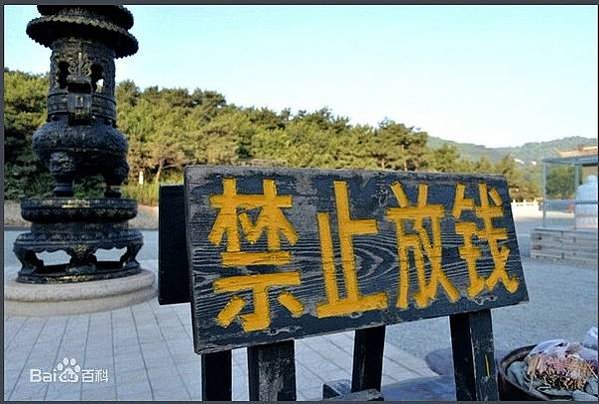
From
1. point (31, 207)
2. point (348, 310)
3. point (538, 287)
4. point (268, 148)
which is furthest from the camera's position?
point (268, 148)

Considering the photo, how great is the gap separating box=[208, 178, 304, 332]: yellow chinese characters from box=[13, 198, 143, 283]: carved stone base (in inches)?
139

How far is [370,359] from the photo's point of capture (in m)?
1.59

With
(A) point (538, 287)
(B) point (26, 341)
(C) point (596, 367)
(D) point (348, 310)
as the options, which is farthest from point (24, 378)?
(A) point (538, 287)

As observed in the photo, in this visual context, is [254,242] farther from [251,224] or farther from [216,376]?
[216,376]

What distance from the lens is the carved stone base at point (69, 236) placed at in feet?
13.3

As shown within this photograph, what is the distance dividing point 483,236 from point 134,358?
2.41m

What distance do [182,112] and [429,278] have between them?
20.6 metres

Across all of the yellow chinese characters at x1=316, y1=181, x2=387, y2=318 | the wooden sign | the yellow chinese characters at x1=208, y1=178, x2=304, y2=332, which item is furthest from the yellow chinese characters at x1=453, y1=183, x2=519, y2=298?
the yellow chinese characters at x1=208, y1=178, x2=304, y2=332

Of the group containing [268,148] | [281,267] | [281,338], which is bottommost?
[281,338]

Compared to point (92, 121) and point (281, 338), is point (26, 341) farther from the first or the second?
point (281, 338)

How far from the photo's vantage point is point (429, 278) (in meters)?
1.30

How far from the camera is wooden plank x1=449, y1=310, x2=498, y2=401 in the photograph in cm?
136

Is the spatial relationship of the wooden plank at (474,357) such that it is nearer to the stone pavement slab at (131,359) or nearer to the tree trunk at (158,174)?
the stone pavement slab at (131,359)

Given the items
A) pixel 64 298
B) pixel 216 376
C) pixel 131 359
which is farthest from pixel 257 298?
pixel 64 298
